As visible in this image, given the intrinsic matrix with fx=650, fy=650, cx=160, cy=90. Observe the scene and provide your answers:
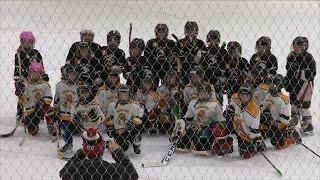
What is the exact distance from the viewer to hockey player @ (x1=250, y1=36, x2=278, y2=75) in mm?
4840

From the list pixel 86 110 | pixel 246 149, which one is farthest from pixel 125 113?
pixel 246 149

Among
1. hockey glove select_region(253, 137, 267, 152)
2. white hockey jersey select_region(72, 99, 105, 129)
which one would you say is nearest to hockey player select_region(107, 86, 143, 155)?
white hockey jersey select_region(72, 99, 105, 129)

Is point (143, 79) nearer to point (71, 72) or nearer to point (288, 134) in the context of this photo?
point (71, 72)

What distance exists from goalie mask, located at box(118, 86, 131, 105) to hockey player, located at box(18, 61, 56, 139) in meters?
0.56

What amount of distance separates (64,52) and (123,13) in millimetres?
1891

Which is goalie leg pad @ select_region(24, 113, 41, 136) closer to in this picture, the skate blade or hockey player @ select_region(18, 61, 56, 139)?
hockey player @ select_region(18, 61, 56, 139)

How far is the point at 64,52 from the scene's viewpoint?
716 centimetres

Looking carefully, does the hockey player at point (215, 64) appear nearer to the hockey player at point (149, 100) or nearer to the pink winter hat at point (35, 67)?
the hockey player at point (149, 100)

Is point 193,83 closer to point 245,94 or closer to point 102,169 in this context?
point 245,94

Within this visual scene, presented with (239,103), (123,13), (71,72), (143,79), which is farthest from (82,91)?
(123,13)

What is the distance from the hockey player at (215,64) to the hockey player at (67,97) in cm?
97

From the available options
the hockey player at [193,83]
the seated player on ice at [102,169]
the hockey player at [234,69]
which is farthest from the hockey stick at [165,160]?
the seated player on ice at [102,169]

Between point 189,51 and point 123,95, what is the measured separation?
2.28 feet

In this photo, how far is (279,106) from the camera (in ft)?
15.2
